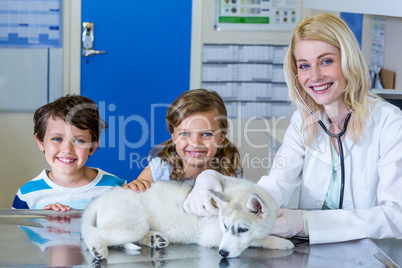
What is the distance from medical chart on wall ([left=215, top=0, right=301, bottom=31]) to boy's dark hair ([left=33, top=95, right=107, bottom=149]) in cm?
226

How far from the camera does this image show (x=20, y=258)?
45.8 inches

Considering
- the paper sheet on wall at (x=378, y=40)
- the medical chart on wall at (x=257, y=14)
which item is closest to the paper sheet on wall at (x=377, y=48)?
the paper sheet on wall at (x=378, y=40)

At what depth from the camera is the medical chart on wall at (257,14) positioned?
13.4 ft

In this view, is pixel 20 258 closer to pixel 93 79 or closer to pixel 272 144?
pixel 272 144

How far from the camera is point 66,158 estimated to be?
6.31 feet

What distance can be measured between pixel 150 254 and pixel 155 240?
6 cm

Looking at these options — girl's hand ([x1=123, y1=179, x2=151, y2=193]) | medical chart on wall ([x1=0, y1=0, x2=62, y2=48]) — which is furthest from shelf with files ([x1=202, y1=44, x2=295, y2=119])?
girl's hand ([x1=123, y1=179, x2=151, y2=193])

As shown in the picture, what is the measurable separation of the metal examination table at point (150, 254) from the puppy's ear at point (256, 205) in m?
0.10

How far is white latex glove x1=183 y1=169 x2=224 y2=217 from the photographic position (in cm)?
133

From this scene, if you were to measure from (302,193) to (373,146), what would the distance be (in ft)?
0.92

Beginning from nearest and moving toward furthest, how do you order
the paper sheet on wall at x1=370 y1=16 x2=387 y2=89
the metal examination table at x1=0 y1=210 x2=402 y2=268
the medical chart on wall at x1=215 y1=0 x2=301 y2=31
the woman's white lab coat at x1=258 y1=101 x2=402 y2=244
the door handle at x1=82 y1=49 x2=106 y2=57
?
the metal examination table at x1=0 y1=210 x2=402 y2=268, the woman's white lab coat at x1=258 y1=101 x2=402 y2=244, the paper sheet on wall at x1=370 y1=16 x2=387 y2=89, the door handle at x1=82 y1=49 x2=106 y2=57, the medical chart on wall at x1=215 y1=0 x2=301 y2=31

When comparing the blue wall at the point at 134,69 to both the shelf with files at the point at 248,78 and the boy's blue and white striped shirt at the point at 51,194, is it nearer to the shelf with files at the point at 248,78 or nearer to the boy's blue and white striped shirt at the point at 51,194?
the shelf with files at the point at 248,78

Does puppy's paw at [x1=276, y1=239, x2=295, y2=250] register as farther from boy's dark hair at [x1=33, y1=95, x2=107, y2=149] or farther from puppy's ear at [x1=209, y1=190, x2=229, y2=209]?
boy's dark hair at [x1=33, y1=95, x2=107, y2=149]

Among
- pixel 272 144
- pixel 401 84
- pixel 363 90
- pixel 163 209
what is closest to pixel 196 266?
pixel 163 209
